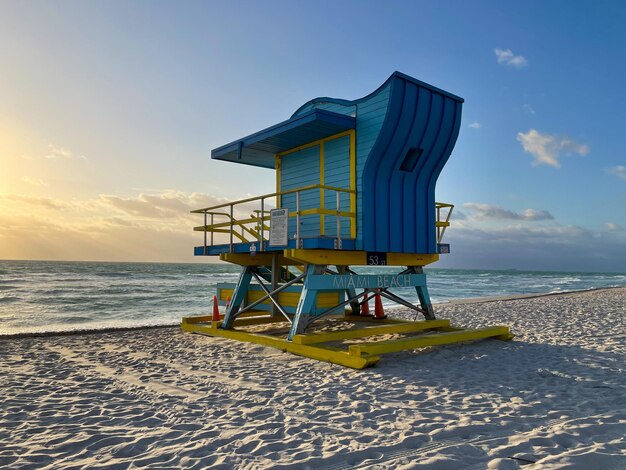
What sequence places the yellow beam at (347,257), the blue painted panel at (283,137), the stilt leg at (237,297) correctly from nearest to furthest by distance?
the yellow beam at (347,257) → the blue painted panel at (283,137) → the stilt leg at (237,297)

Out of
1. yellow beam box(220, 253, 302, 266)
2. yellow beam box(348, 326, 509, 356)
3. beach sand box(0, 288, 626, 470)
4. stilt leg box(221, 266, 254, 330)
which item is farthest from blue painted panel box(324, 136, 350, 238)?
beach sand box(0, 288, 626, 470)

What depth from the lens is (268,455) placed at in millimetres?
4328

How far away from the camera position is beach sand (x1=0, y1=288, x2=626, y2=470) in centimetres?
432

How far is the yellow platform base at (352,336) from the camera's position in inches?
322

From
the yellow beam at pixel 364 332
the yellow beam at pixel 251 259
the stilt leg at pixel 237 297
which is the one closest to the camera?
the yellow beam at pixel 364 332

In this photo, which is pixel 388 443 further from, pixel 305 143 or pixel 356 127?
pixel 305 143

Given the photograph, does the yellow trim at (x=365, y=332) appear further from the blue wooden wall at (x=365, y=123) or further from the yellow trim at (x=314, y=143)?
the yellow trim at (x=314, y=143)

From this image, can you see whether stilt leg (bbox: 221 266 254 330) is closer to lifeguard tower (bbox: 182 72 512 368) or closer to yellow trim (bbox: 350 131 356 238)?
lifeguard tower (bbox: 182 72 512 368)

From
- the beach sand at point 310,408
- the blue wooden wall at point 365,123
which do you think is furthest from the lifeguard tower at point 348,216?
the beach sand at point 310,408

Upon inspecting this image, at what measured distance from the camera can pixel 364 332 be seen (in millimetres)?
9617

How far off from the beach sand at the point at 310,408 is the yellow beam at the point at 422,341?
0.24m

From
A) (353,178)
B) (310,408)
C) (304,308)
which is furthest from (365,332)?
(310,408)

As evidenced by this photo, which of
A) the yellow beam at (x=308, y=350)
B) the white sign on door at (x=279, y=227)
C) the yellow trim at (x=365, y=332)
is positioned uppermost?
the white sign on door at (x=279, y=227)

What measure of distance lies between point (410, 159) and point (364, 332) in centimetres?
374
